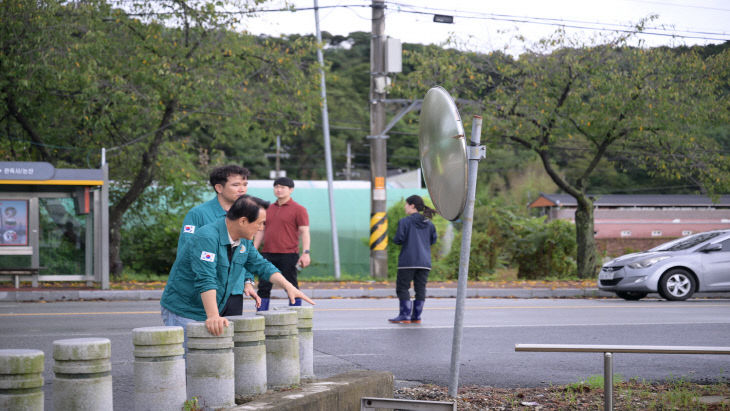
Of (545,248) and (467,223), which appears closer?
(467,223)

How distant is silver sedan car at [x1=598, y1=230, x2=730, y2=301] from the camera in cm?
1617

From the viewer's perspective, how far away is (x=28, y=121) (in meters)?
20.9

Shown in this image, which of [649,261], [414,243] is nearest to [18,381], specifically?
[414,243]

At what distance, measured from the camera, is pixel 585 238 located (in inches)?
890

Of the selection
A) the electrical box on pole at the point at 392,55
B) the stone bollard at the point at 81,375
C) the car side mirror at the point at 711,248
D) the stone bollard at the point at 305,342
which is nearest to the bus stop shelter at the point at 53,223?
the electrical box on pole at the point at 392,55

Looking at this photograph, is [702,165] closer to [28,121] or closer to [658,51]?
[658,51]

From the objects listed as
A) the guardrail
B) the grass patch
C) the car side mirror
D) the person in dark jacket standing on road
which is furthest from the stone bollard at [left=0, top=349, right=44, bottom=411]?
the car side mirror

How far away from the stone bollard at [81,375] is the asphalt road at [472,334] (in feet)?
7.59

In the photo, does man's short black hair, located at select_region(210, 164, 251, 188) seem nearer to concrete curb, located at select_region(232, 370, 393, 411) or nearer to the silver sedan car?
concrete curb, located at select_region(232, 370, 393, 411)

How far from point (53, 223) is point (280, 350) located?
15.1 m

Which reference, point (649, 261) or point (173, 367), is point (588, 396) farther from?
point (649, 261)

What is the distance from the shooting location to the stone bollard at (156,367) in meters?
4.18

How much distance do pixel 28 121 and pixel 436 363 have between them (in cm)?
1580

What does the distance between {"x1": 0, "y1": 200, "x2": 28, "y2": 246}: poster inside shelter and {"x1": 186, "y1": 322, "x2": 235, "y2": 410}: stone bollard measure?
49.2 ft
